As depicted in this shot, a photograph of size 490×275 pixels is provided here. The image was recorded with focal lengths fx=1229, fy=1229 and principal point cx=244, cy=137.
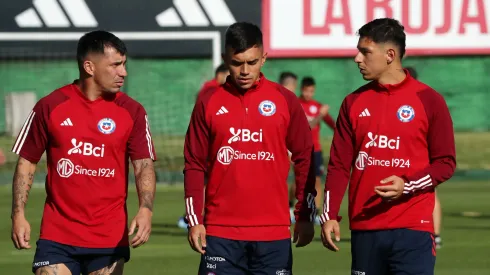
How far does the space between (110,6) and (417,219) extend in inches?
1161

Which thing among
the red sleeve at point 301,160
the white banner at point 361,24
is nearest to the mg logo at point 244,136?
the red sleeve at point 301,160

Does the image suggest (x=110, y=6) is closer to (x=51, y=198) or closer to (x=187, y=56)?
(x=187, y=56)

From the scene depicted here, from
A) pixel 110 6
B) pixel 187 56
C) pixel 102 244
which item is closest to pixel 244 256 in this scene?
pixel 102 244

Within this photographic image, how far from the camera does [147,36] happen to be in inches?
1473

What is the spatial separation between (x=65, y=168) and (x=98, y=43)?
0.89 metres

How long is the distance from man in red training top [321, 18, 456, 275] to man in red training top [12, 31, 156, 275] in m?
1.36

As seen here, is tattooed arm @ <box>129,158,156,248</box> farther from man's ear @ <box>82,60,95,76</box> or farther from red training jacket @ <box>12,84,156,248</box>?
man's ear @ <box>82,60,95,76</box>

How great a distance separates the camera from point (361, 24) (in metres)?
38.3

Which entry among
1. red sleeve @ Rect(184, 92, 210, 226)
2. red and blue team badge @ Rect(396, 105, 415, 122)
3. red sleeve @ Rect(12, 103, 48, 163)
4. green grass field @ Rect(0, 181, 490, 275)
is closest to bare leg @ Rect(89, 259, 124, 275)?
red sleeve @ Rect(184, 92, 210, 226)

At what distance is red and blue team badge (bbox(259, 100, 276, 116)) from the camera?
326 inches

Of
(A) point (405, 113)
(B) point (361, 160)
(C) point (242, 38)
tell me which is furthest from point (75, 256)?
(A) point (405, 113)

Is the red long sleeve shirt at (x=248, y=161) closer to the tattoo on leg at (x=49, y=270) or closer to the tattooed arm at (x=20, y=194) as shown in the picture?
the tattoo on leg at (x=49, y=270)

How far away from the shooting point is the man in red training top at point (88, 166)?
8.24 metres

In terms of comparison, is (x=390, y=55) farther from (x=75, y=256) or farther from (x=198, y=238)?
(x=75, y=256)
